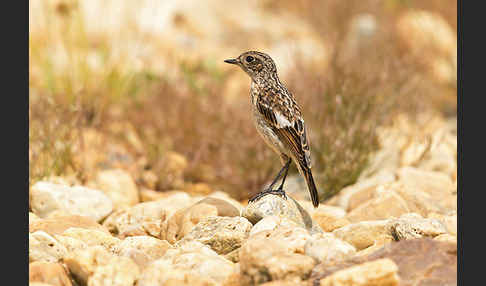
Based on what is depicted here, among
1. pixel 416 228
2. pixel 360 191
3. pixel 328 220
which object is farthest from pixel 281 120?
pixel 360 191

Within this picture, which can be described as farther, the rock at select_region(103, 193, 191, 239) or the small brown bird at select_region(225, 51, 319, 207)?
the rock at select_region(103, 193, 191, 239)

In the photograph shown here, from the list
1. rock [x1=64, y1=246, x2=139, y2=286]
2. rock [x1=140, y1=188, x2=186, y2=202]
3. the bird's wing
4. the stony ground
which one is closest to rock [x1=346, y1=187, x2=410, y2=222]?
the stony ground

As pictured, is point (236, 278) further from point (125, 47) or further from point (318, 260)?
point (125, 47)

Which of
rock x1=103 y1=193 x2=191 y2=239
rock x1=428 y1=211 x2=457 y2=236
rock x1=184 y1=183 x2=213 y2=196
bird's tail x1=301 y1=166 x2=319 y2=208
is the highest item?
bird's tail x1=301 y1=166 x2=319 y2=208

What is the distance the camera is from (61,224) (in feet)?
18.1

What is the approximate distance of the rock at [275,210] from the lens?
532 cm

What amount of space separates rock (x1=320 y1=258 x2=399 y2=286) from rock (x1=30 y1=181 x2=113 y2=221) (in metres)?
3.13

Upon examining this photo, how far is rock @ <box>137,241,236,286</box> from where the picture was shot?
4.01 meters

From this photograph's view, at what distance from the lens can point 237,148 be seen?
314 inches

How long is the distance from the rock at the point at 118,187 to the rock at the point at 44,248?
7.86 ft

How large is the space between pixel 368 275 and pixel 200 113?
524cm

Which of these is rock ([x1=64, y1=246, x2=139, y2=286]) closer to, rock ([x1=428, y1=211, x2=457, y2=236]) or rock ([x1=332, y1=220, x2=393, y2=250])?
rock ([x1=332, y1=220, x2=393, y2=250])

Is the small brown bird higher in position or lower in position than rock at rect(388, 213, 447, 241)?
higher

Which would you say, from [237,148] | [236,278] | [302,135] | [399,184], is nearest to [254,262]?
[236,278]
